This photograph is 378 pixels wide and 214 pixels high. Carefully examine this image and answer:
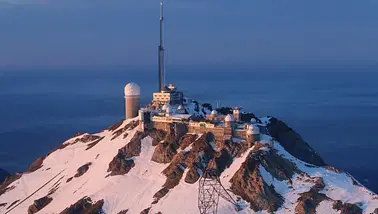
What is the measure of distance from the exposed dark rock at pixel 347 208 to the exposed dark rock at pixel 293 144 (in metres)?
36.7

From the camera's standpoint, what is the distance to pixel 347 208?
109625mm

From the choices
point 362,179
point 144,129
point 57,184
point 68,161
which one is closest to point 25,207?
point 57,184

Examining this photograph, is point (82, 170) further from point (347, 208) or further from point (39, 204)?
point (347, 208)

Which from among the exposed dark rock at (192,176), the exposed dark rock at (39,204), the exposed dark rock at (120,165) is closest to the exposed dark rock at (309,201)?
the exposed dark rock at (192,176)

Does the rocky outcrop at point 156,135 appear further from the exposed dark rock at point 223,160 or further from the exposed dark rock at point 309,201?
the exposed dark rock at point 309,201

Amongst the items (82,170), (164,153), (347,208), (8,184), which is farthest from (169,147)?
(8,184)

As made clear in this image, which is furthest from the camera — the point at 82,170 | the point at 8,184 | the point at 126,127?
the point at 126,127

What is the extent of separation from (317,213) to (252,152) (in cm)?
2209

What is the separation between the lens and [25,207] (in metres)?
132

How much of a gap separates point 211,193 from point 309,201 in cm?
2019

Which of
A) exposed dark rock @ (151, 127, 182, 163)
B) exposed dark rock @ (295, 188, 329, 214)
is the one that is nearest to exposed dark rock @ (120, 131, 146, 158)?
exposed dark rock @ (151, 127, 182, 163)

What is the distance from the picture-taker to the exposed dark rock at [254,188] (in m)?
114

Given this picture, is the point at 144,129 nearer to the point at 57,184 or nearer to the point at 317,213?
the point at 57,184

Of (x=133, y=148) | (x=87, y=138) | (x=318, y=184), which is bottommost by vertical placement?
(x=87, y=138)
